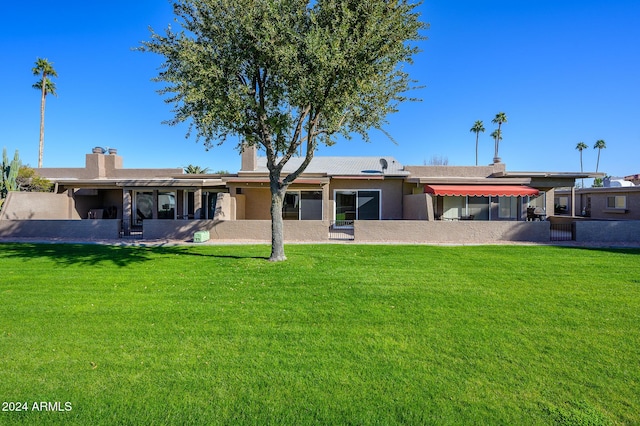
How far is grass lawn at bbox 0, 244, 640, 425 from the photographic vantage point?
498 centimetres

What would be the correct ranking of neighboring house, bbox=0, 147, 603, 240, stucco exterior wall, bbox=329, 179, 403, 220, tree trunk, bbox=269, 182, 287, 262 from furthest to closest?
stucco exterior wall, bbox=329, 179, 403, 220 < neighboring house, bbox=0, 147, 603, 240 < tree trunk, bbox=269, 182, 287, 262

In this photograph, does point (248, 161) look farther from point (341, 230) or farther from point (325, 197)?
point (341, 230)

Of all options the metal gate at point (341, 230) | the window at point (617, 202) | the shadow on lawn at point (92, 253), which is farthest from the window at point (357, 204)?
the window at point (617, 202)

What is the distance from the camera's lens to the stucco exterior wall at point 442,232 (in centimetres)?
2167

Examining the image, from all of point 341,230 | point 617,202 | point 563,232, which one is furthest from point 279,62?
point 617,202

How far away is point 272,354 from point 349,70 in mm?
10459

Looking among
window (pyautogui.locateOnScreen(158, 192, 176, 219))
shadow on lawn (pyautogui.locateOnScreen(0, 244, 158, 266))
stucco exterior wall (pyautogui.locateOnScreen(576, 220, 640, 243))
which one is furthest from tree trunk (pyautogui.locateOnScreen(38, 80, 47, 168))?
stucco exterior wall (pyautogui.locateOnScreen(576, 220, 640, 243))

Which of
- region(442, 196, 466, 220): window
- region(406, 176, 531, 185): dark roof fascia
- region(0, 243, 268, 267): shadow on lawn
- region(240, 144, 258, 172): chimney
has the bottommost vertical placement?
region(0, 243, 268, 267): shadow on lawn

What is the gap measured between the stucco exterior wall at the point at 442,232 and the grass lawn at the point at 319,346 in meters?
8.29

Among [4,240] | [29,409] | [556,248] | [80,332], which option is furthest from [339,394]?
[4,240]

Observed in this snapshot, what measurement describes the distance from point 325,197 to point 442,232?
8564 mm

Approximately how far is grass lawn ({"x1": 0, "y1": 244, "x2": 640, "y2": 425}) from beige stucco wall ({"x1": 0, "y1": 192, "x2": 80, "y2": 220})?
48.7ft

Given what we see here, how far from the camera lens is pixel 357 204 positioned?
28.5 meters

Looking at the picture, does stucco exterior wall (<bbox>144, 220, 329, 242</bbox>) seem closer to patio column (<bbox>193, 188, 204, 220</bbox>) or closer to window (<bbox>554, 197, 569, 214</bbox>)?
patio column (<bbox>193, 188, 204, 220</bbox>)
